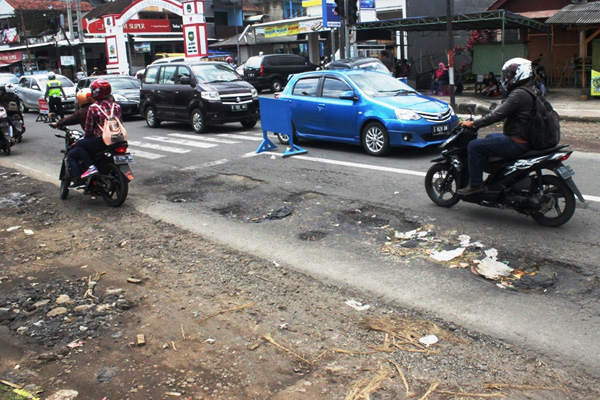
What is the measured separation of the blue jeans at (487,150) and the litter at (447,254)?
118 centimetres

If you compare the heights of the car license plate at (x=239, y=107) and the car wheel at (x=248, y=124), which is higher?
Answer: the car license plate at (x=239, y=107)

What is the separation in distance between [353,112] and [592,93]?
10756 millimetres

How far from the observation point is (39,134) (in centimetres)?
1823

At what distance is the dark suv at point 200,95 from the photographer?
15.6 m

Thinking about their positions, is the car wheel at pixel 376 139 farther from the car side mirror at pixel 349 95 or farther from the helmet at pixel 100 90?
the helmet at pixel 100 90

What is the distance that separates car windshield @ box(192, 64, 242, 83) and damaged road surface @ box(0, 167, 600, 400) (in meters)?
9.09

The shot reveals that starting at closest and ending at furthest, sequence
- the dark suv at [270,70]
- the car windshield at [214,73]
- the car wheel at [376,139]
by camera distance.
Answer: the car wheel at [376,139] < the car windshield at [214,73] < the dark suv at [270,70]

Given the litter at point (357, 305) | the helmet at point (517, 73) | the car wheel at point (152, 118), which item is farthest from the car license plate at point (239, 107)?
the litter at point (357, 305)

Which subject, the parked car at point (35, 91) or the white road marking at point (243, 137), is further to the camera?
the parked car at point (35, 91)

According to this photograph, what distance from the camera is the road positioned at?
4.74 m

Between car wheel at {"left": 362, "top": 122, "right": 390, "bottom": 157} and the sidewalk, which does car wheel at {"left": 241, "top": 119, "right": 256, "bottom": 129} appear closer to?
car wheel at {"left": 362, "top": 122, "right": 390, "bottom": 157}

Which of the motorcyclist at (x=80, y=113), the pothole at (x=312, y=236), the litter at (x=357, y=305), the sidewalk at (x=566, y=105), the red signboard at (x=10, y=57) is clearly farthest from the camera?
the red signboard at (x=10, y=57)

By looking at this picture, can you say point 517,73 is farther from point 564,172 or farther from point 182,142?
point 182,142

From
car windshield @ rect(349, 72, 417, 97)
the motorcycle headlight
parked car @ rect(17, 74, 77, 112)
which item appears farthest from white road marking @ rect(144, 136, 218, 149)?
parked car @ rect(17, 74, 77, 112)
